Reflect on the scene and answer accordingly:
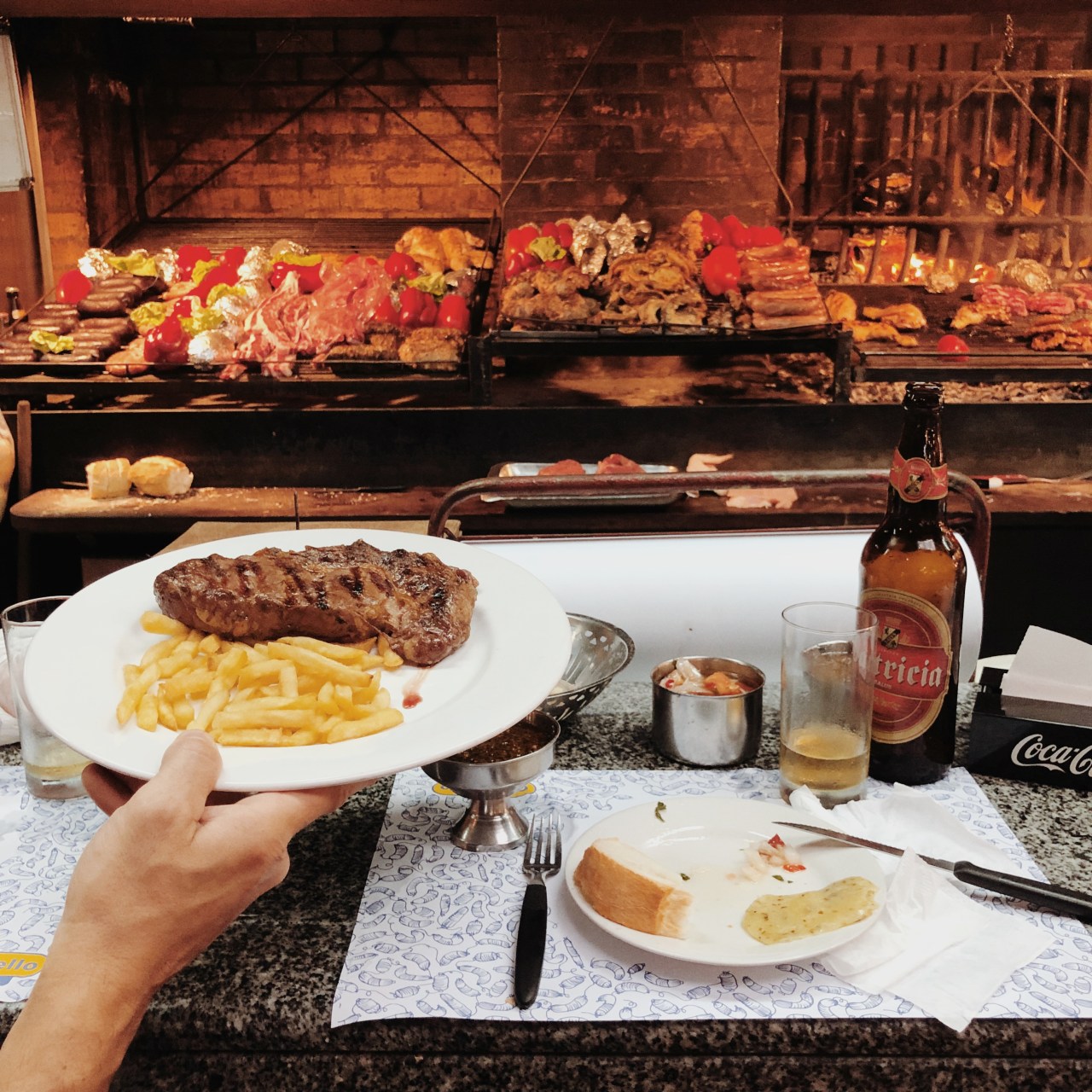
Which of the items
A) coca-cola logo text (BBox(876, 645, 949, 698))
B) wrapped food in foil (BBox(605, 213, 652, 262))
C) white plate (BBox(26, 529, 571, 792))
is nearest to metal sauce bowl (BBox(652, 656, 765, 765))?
coca-cola logo text (BBox(876, 645, 949, 698))

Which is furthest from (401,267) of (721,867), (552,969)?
(552,969)

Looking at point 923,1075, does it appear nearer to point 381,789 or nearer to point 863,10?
point 381,789

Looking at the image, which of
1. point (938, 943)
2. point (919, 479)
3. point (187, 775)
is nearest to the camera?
point (187, 775)

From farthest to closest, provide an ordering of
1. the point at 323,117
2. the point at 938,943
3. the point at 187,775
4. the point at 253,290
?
1. the point at 323,117
2. the point at 253,290
3. the point at 938,943
4. the point at 187,775

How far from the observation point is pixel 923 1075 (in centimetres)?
109

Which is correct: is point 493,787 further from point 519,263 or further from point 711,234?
point 711,234

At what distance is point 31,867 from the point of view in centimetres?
138

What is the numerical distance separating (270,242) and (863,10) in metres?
3.32

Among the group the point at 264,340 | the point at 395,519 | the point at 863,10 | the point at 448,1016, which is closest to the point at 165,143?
the point at 264,340

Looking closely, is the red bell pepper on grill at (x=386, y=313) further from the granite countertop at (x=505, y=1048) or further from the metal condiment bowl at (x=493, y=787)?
the granite countertop at (x=505, y=1048)

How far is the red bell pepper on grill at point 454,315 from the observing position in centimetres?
423

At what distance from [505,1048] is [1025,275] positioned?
460cm

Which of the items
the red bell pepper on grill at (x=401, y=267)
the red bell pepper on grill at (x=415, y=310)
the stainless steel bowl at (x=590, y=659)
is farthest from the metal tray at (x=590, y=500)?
the stainless steel bowl at (x=590, y=659)

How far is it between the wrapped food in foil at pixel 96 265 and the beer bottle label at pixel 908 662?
4.25 meters
